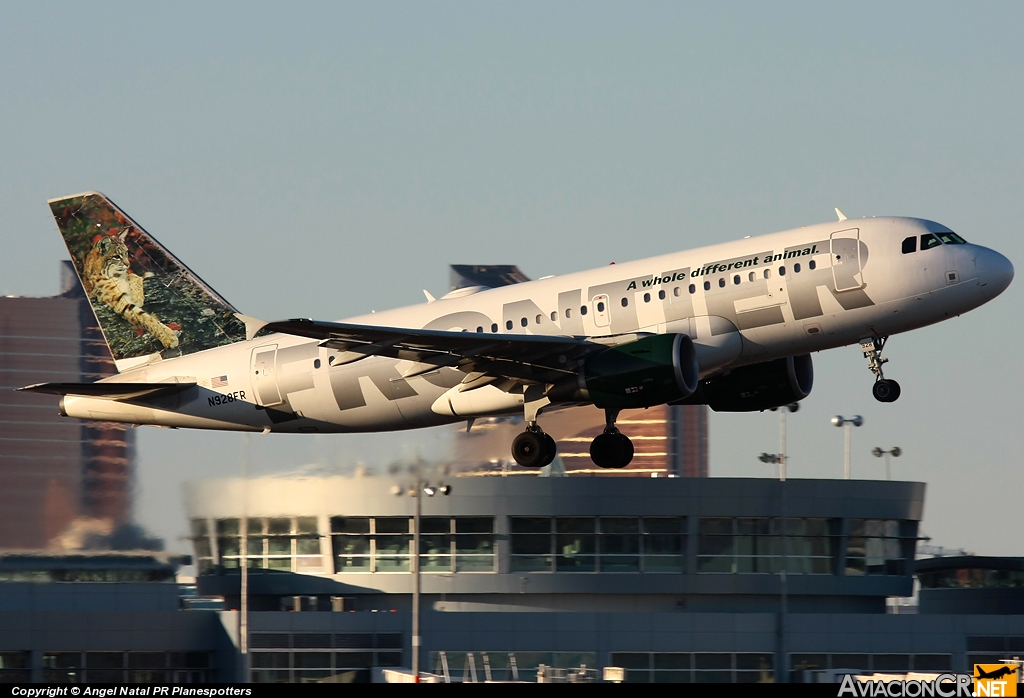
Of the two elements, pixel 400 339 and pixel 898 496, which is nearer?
pixel 400 339

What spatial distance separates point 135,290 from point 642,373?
66.8 ft

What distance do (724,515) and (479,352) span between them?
4072cm

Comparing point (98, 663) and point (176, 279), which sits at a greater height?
point (176, 279)

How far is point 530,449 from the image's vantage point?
41812 mm

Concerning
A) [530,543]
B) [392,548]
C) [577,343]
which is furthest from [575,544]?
[577,343]

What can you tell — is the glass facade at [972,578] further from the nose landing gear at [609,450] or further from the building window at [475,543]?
the nose landing gear at [609,450]

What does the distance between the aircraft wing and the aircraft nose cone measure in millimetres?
10705

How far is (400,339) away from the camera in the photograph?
124ft

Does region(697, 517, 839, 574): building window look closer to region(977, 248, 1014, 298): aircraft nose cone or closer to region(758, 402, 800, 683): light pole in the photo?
region(758, 402, 800, 683): light pole

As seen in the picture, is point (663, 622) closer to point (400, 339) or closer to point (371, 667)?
point (371, 667)

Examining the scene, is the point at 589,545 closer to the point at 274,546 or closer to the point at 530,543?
the point at 530,543

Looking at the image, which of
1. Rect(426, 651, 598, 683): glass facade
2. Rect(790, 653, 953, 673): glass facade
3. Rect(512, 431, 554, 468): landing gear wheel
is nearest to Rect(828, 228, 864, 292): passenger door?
Rect(512, 431, 554, 468): landing gear wheel

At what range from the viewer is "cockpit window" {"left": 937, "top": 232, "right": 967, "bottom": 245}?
127ft

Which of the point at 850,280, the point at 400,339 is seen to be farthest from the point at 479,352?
the point at 850,280
